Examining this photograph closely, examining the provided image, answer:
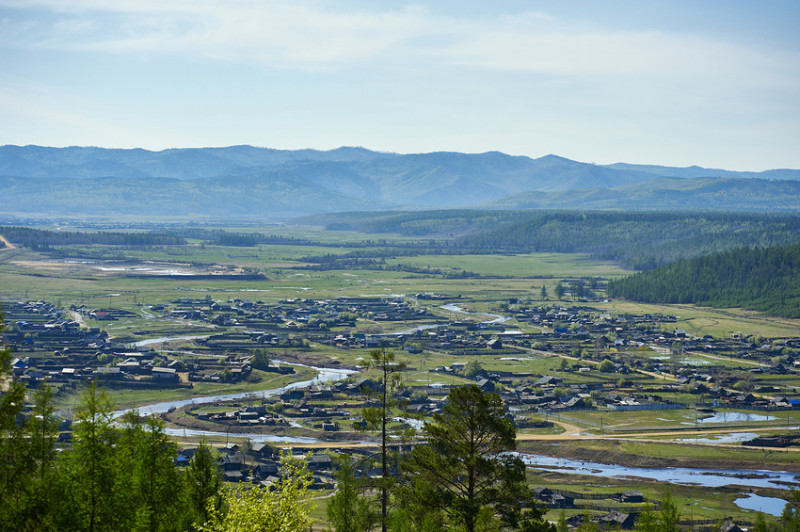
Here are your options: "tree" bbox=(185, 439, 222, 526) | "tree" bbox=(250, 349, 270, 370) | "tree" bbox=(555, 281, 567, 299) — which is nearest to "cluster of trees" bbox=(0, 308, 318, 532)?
"tree" bbox=(185, 439, 222, 526)

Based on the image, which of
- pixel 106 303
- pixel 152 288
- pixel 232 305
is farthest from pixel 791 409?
pixel 152 288

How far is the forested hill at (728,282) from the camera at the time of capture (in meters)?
146

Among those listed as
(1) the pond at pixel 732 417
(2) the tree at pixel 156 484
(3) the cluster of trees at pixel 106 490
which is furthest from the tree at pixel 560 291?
(3) the cluster of trees at pixel 106 490

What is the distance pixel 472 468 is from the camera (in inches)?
1192

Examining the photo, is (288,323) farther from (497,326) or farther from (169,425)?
(169,425)

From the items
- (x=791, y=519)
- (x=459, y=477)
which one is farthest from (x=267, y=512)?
(x=791, y=519)

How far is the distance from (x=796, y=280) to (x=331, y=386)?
322 feet

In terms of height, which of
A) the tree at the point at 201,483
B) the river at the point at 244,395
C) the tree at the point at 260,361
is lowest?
the river at the point at 244,395

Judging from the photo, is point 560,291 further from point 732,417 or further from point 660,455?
point 660,455

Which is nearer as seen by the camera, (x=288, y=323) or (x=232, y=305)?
(x=288, y=323)

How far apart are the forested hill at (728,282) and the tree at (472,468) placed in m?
119

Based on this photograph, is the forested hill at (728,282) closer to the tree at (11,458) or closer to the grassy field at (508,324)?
the grassy field at (508,324)

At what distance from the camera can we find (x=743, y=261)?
163375 mm

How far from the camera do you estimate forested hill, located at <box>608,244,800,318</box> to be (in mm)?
145875
